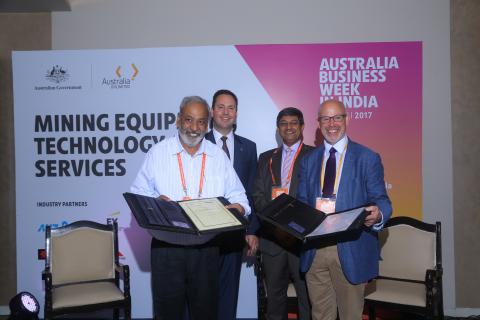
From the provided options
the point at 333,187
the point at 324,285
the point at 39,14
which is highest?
the point at 39,14

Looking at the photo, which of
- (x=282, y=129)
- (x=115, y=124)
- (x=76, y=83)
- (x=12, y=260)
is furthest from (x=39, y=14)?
(x=282, y=129)

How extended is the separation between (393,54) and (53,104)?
3.34 m

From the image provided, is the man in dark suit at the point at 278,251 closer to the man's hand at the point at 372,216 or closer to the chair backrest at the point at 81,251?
the man's hand at the point at 372,216

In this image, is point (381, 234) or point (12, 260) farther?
point (12, 260)

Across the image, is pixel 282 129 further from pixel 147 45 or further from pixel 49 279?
pixel 49 279

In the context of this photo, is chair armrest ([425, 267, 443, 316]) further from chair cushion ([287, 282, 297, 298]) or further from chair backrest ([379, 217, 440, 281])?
chair cushion ([287, 282, 297, 298])

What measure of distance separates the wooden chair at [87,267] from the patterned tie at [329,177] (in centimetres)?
191

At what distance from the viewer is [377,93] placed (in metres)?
3.94

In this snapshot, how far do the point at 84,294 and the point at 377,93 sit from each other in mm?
3204

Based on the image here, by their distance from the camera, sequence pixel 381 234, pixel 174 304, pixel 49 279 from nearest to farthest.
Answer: pixel 174 304 → pixel 49 279 → pixel 381 234

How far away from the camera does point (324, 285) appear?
108 inches

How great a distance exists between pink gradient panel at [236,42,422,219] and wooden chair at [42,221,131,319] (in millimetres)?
2137

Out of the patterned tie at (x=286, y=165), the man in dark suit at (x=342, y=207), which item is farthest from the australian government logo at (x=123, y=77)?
the man in dark suit at (x=342, y=207)

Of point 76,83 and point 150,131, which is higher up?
point 76,83
